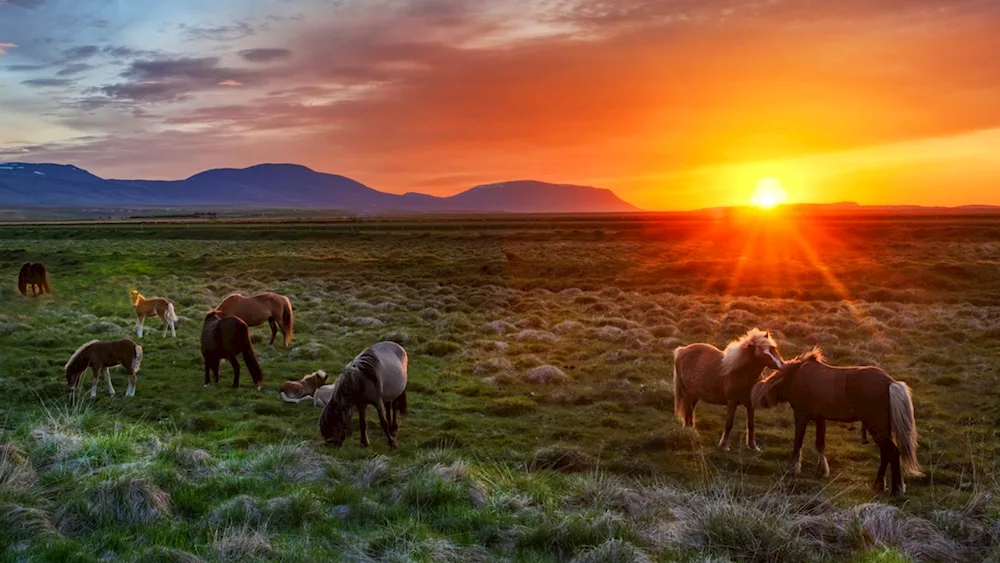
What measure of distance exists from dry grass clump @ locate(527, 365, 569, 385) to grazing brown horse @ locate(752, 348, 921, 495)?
18.9 feet

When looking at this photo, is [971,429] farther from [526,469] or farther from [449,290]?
[449,290]

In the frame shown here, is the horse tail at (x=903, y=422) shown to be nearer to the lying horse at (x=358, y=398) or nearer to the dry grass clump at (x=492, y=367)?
the lying horse at (x=358, y=398)

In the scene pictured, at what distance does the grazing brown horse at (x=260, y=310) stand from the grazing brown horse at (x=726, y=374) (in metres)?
11.8

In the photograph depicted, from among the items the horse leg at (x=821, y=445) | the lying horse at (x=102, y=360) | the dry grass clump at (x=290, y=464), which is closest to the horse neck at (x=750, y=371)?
the horse leg at (x=821, y=445)

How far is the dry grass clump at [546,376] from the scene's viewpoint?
48.3 feet

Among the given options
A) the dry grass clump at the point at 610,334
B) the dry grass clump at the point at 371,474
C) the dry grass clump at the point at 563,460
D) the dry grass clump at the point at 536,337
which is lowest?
the dry grass clump at the point at 536,337

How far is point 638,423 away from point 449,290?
2018 centimetres

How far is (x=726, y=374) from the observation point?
10.4 meters

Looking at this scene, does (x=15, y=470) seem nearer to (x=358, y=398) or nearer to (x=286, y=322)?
(x=358, y=398)

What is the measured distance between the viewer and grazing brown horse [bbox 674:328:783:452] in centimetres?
1009

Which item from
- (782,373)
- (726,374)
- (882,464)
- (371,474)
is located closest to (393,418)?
(371,474)

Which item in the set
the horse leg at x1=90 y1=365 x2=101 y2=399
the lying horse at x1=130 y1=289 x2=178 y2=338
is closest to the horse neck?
the horse leg at x1=90 y1=365 x2=101 y2=399

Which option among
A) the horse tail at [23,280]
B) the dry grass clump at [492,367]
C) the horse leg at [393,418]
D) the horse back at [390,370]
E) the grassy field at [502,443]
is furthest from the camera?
the horse tail at [23,280]

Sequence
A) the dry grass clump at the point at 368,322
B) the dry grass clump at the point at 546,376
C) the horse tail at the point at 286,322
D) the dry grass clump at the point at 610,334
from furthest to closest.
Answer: the dry grass clump at the point at 368,322 → the dry grass clump at the point at 610,334 → the horse tail at the point at 286,322 → the dry grass clump at the point at 546,376
